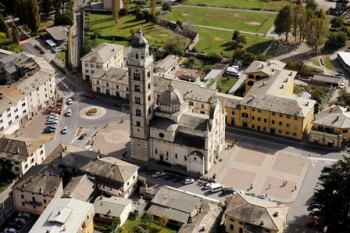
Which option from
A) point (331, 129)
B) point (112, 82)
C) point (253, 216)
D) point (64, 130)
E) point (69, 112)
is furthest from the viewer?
point (112, 82)

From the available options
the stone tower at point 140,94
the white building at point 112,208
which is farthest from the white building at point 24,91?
the white building at point 112,208

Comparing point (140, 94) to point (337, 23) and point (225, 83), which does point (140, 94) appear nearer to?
point (225, 83)

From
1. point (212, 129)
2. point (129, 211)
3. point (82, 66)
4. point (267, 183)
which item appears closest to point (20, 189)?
point (129, 211)

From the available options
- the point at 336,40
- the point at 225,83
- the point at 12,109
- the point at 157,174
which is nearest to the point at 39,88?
the point at 12,109

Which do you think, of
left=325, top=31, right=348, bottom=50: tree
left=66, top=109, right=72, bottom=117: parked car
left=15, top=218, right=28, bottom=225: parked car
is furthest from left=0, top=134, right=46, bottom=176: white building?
left=325, top=31, right=348, bottom=50: tree

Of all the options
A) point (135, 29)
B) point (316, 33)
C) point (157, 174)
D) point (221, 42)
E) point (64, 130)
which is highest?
point (316, 33)

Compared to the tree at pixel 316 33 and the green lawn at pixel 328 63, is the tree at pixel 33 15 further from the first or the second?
the green lawn at pixel 328 63
